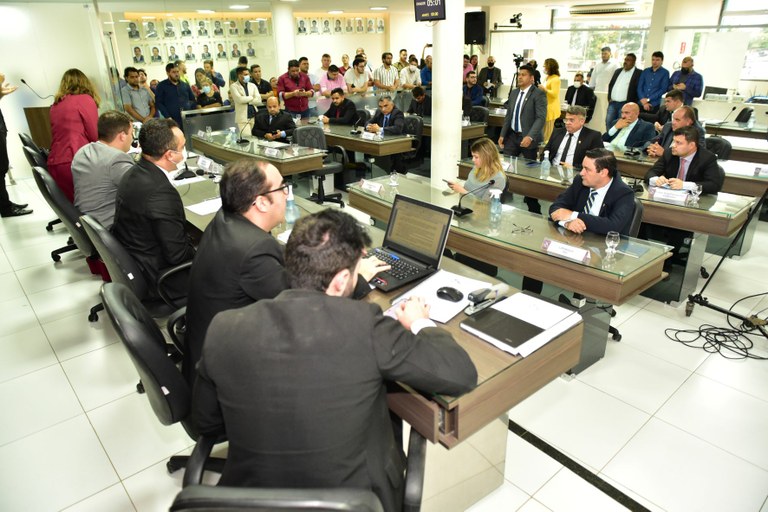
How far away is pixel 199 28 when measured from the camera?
10.1 metres

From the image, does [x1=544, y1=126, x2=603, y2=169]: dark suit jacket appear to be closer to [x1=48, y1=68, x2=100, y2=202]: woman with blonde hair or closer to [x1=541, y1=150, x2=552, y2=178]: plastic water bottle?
[x1=541, y1=150, x2=552, y2=178]: plastic water bottle

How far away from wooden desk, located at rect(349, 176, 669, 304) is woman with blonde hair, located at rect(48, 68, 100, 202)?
3.00 meters

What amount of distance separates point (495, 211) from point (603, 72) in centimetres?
802

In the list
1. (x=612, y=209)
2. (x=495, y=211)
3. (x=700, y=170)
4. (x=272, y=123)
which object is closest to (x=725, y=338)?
(x=612, y=209)

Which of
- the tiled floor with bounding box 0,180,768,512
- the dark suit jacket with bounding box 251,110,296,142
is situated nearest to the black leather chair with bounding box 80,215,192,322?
the tiled floor with bounding box 0,180,768,512

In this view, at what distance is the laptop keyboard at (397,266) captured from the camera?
6.83 feet

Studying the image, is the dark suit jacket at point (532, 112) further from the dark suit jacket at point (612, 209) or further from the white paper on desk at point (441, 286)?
the white paper on desk at point (441, 286)

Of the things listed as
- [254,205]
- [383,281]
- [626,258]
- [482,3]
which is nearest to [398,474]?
[383,281]

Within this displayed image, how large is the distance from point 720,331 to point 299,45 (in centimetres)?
1182

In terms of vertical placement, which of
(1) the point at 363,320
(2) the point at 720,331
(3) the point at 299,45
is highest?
(3) the point at 299,45

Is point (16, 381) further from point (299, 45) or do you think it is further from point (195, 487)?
point (299, 45)

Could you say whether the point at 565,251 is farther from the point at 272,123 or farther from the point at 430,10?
the point at 272,123

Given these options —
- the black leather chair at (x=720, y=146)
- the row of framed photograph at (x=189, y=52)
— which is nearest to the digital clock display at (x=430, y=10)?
the black leather chair at (x=720, y=146)

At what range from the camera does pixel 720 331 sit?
3.24 meters
